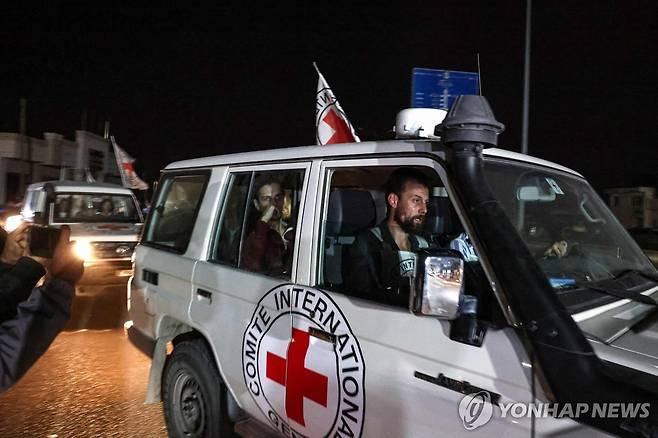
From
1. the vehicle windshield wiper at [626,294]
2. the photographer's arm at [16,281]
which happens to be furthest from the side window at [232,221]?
the vehicle windshield wiper at [626,294]

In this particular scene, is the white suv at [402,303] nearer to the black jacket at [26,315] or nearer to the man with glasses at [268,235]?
the man with glasses at [268,235]

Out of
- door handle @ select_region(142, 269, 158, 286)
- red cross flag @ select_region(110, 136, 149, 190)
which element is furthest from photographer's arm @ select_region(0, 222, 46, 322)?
red cross flag @ select_region(110, 136, 149, 190)

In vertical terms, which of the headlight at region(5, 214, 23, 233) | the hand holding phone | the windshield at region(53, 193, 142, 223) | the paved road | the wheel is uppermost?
the windshield at region(53, 193, 142, 223)

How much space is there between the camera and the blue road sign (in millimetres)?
4918

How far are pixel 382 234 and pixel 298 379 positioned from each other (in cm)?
84

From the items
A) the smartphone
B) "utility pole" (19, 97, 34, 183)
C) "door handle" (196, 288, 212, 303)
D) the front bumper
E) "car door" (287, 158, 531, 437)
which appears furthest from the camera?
"utility pole" (19, 97, 34, 183)

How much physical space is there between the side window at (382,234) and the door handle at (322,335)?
20cm

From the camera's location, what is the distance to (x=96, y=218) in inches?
372

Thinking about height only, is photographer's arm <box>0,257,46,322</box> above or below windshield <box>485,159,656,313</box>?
below

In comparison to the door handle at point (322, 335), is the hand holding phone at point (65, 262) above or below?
above

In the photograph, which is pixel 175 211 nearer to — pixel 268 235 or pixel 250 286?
pixel 268 235

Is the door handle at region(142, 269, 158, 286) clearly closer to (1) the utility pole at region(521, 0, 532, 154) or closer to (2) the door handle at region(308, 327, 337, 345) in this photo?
(2) the door handle at region(308, 327, 337, 345)

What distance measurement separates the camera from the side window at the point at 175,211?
11.0 ft

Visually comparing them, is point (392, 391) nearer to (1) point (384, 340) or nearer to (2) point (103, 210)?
(1) point (384, 340)
